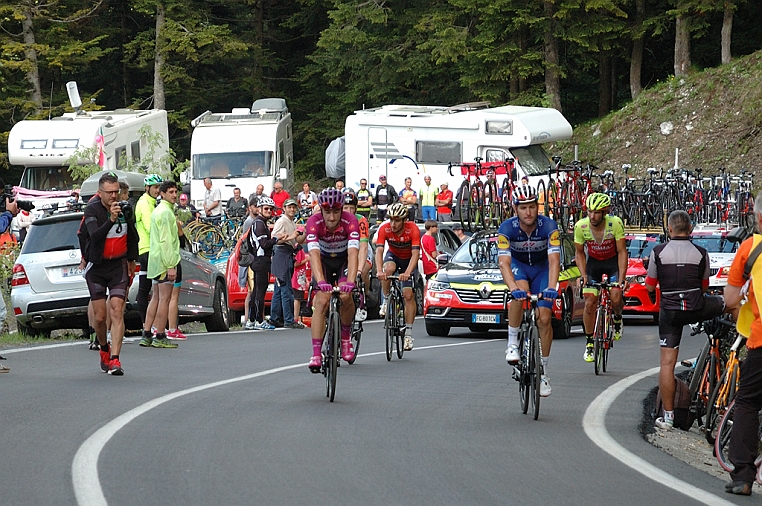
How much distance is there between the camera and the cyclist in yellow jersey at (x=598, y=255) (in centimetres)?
1523

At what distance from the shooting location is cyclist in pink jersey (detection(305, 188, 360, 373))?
11914 millimetres

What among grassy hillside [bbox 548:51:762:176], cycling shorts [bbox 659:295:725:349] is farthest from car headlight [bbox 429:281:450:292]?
grassy hillside [bbox 548:51:762:176]

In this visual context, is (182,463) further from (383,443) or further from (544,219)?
(544,219)

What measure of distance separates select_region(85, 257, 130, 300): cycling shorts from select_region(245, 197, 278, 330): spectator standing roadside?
750cm

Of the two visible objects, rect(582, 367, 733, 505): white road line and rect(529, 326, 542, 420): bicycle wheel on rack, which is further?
rect(529, 326, 542, 420): bicycle wheel on rack

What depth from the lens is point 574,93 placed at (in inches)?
A: 2138

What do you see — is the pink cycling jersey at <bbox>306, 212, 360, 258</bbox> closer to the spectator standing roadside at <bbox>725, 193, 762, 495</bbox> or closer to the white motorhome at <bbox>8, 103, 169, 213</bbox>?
the spectator standing roadside at <bbox>725, 193, 762, 495</bbox>

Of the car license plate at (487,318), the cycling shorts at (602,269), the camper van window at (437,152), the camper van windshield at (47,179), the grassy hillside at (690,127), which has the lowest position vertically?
the car license plate at (487,318)

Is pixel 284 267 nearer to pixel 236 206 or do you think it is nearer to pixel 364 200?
pixel 364 200

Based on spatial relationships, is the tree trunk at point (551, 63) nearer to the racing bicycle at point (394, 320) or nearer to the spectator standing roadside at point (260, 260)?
the spectator standing roadside at point (260, 260)

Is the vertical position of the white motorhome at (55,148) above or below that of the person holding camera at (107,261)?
above

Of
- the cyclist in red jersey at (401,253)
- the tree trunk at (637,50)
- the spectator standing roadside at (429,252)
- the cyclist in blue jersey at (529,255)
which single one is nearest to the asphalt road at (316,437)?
the cyclist in blue jersey at (529,255)

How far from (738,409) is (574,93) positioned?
46.9 metres

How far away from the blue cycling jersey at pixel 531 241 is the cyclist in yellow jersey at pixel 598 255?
3414 millimetres
